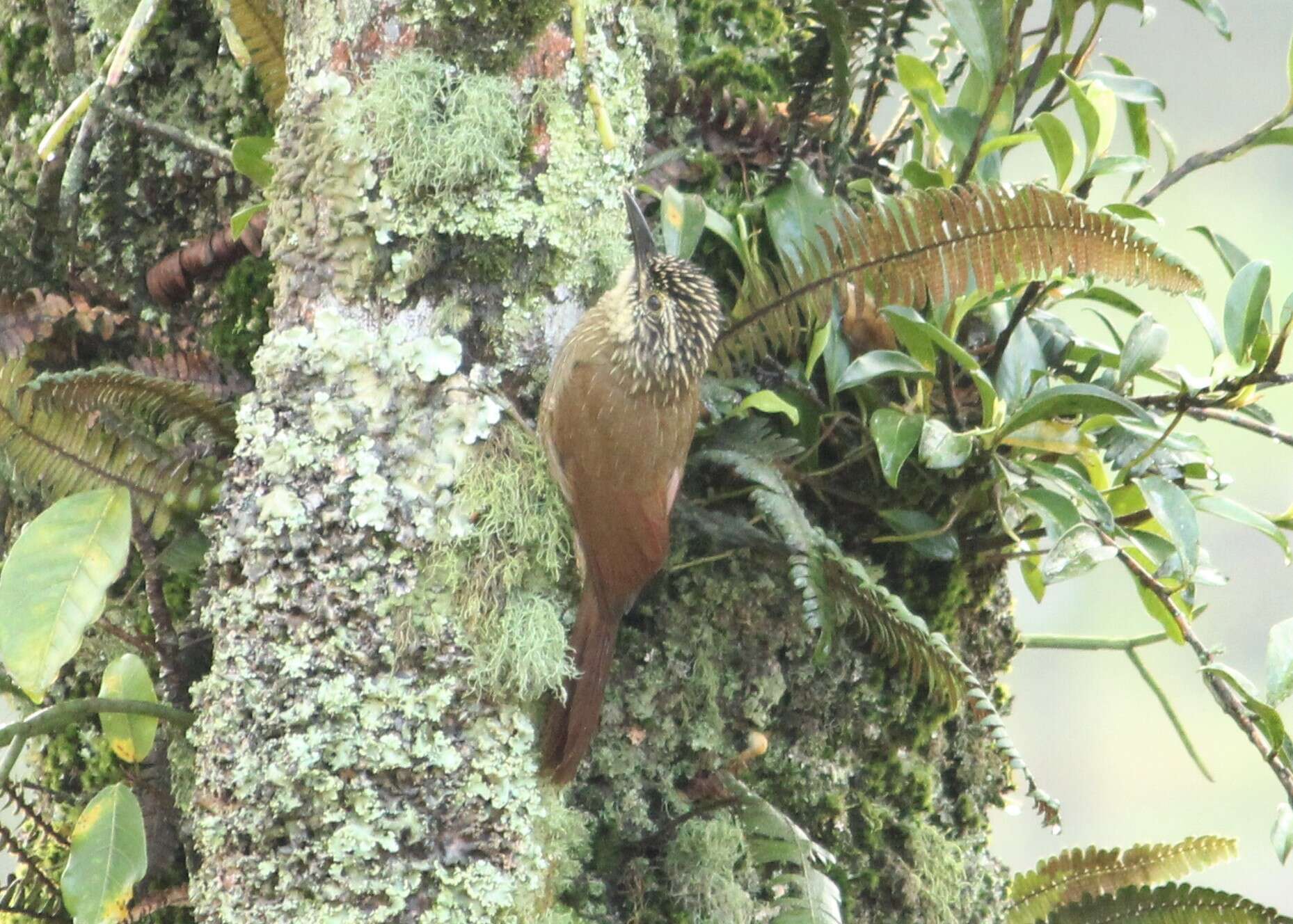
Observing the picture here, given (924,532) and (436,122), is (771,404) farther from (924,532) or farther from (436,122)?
(436,122)

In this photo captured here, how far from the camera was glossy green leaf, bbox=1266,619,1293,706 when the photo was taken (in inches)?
62.2

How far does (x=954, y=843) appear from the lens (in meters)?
1.99

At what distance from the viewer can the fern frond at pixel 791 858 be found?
5.36ft

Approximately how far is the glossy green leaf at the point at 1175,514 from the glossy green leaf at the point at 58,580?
1423 millimetres

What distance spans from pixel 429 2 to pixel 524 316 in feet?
1.37

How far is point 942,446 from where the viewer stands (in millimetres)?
1720

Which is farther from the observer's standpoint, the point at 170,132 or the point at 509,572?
the point at 170,132

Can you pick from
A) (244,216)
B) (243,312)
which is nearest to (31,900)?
(243,312)

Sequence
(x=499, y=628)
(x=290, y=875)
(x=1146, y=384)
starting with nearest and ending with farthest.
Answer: (x=290, y=875)
(x=499, y=628)
(x=1146, y=384)

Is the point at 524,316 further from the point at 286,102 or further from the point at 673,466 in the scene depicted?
the point at 286,102

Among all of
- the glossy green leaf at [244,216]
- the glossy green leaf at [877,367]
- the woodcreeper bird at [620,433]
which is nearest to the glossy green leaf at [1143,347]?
the glossy green leaf at [877,367]

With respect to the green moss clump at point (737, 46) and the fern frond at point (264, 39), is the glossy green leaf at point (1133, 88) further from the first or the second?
the fern frond at point (264, 39)

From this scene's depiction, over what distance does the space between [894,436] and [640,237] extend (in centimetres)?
47

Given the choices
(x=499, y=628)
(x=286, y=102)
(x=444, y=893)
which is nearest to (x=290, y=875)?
(x=444, y=893)
